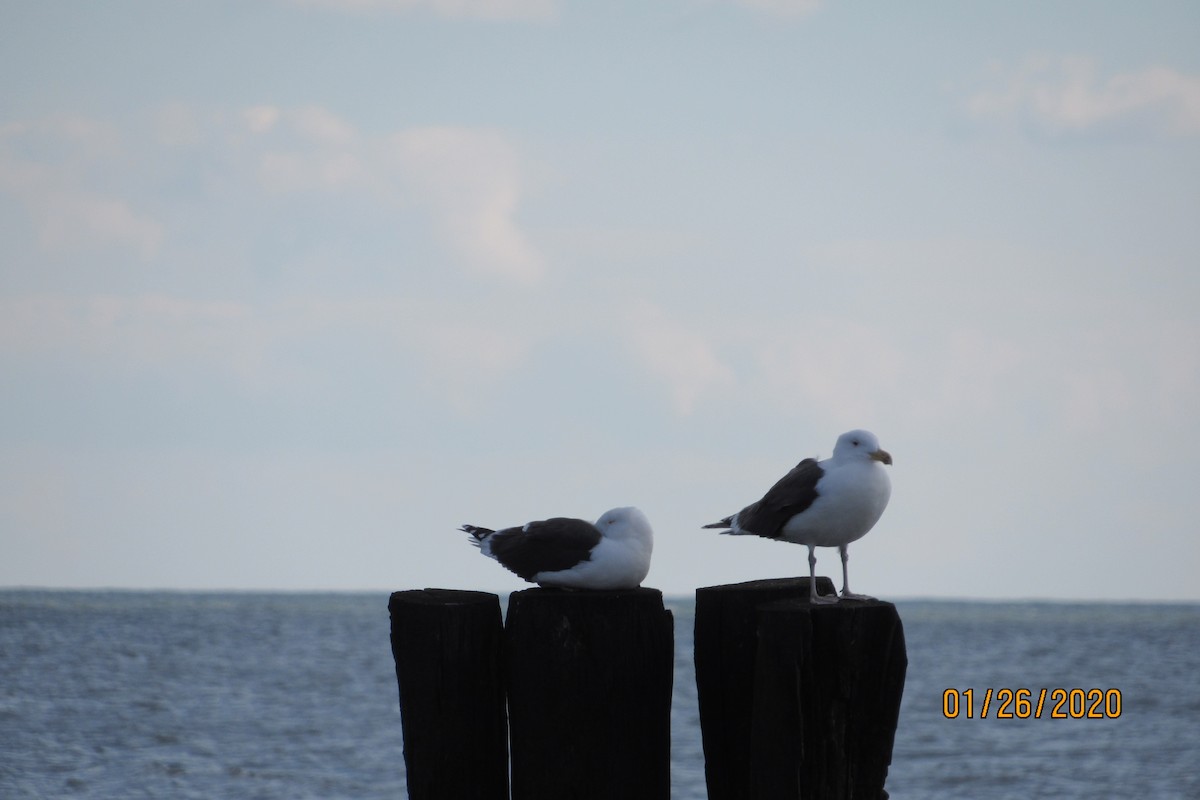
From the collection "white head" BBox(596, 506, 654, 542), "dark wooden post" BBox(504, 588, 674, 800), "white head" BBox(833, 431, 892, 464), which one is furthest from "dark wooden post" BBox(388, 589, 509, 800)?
"white head" BBox(833, 431, 892, 464)

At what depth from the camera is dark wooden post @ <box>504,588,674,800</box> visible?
562 centimetres

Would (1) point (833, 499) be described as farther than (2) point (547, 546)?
Yes

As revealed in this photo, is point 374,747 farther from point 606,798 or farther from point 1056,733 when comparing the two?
point 606,798

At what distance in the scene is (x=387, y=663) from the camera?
34.7m

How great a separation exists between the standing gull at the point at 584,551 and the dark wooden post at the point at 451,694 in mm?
403

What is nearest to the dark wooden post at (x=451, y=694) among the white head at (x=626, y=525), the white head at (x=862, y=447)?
the white head at (x=626, y=525)

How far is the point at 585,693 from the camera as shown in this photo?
561 cm

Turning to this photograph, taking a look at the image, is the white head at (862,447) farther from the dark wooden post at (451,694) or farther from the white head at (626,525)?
the dark wooden post at (451,694)

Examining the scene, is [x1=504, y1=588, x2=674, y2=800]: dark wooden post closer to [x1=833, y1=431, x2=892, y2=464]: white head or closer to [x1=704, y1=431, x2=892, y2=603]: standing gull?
[x1=704, y1=431, x2=892, y2=603]: standing gull

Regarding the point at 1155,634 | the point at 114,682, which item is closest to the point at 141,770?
the point at 114,682

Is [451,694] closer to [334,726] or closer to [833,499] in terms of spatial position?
[833,499]

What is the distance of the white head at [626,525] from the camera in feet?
20.5
